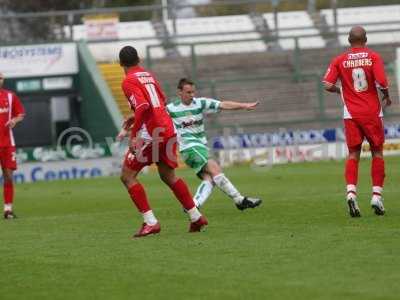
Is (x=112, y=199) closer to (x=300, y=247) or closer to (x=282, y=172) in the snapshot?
(x=282, y=172)

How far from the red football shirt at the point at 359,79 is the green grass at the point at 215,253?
4.26 ft

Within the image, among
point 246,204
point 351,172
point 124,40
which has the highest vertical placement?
point 351,172

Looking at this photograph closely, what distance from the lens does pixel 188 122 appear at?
16828 millimetres

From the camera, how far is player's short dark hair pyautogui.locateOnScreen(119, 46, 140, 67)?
13.3 m

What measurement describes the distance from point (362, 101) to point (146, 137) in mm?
2926

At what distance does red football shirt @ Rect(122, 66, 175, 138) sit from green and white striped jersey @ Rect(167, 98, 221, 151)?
3.19 meters

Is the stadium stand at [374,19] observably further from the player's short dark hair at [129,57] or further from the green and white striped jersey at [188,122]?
the player's short dark hair at [129,57]

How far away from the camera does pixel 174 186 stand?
44.7 feet

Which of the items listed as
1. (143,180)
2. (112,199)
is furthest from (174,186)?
(143,180)

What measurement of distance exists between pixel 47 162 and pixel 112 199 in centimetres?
999

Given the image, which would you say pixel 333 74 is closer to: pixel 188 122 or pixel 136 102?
pixel 188 122

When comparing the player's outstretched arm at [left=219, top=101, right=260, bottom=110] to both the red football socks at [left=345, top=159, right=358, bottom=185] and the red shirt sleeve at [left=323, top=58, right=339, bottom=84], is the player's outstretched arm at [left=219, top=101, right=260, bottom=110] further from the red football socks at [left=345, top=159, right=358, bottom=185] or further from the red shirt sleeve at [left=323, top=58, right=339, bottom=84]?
the red football socks at [left=345, top=159, right=358, bottom=185]

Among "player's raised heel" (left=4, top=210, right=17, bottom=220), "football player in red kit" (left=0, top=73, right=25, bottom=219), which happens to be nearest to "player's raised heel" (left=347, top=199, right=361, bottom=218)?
"player's raised heel" (left=4, top=210, right=17, bottom=220)

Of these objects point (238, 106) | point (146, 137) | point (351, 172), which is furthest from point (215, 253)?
point (238, 106)
